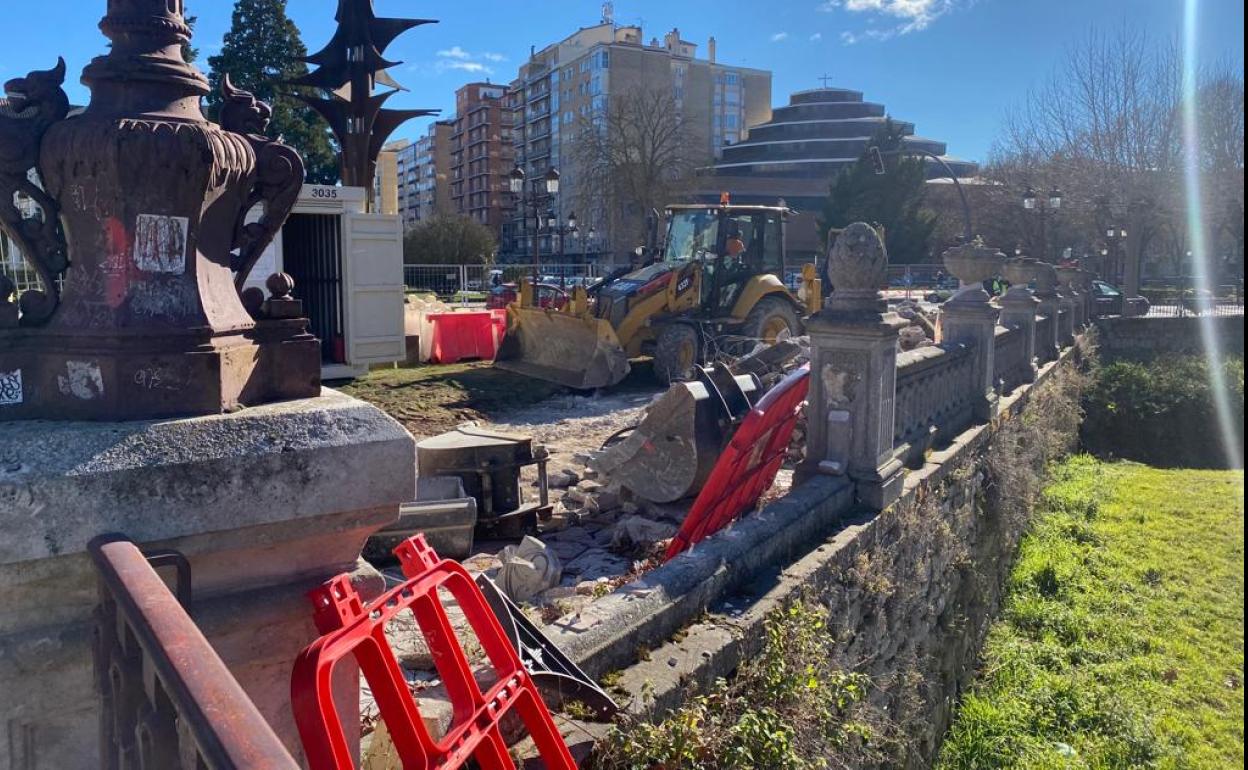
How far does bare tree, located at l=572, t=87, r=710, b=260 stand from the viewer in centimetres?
4978

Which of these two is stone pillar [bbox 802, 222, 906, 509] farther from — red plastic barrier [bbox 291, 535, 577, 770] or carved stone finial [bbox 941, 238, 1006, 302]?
carved stone finial [bbox 941, 238, 1006, 302]

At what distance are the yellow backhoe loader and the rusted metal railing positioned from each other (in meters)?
11.6

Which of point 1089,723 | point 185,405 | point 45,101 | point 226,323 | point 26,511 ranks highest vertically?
point 45,101

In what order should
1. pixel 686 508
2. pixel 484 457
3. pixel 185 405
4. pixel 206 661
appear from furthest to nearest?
pixel 686 508 < pixel 484 457 < pixel 185 405 < pixel 206 661

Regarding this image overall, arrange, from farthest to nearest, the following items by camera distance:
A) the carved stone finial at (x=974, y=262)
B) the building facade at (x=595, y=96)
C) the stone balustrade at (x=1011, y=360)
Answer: the building facade at (x=595, y=96)
the stone balustrade at (x=1011, y=360)
the carved stone finial at (x=974, y=262)

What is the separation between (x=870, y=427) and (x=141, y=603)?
479 centimetres

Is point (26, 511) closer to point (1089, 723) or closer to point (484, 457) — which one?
point (484, 457)

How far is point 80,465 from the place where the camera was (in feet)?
4.92

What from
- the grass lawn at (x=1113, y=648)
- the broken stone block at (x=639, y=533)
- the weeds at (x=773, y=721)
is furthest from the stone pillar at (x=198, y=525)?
the grass lawn at (x=1113, y=648)

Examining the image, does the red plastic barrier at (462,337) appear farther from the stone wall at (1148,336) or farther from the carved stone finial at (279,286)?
the carved stone finial at (279,286)

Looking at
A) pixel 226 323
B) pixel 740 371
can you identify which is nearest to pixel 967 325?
pixel 740 371

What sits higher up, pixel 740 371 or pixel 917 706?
pixel 740 371

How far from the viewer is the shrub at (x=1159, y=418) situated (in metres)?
16.2

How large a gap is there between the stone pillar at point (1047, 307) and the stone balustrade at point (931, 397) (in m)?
6.26
